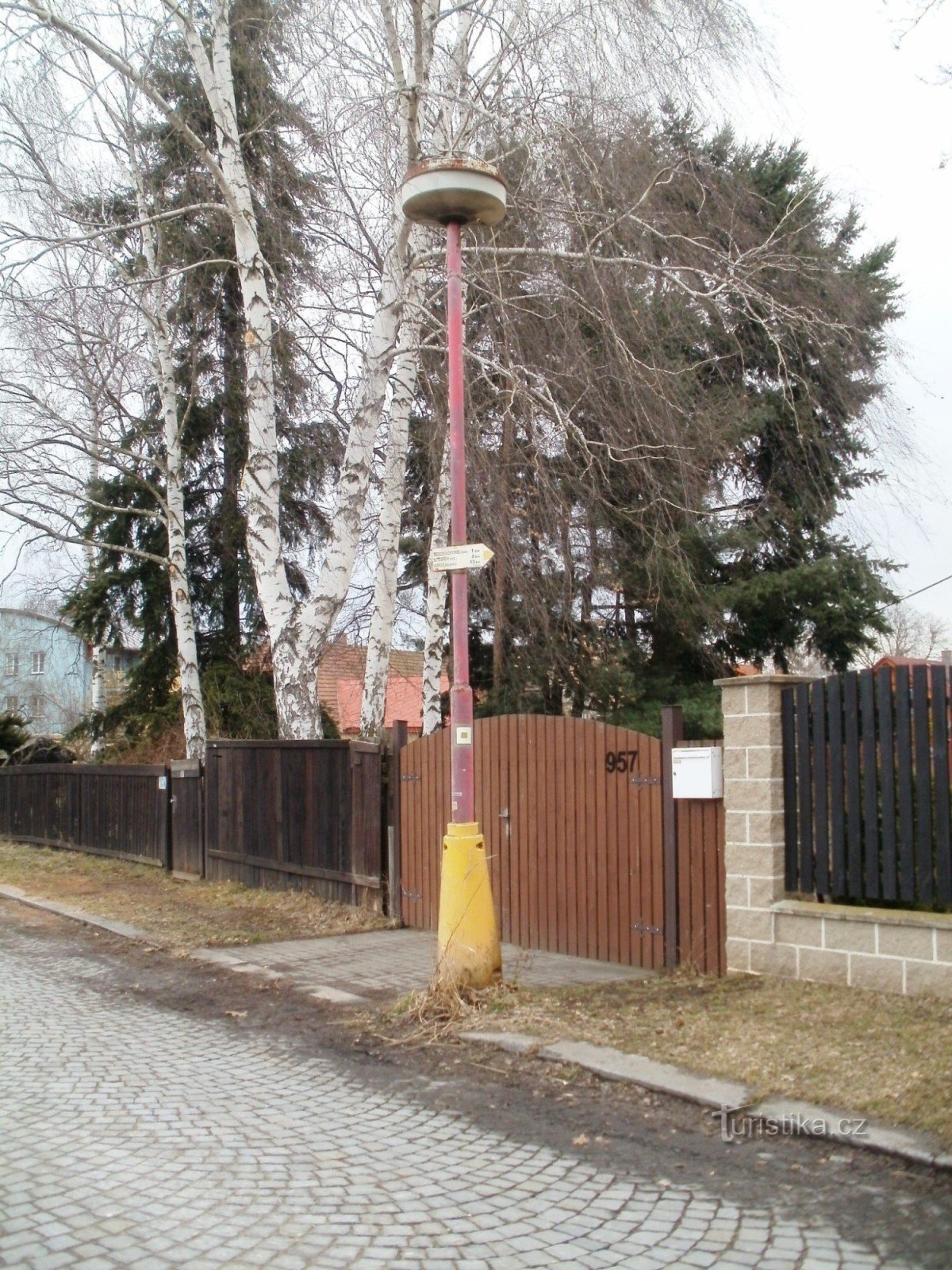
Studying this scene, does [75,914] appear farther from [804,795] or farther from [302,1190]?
[302,1190]

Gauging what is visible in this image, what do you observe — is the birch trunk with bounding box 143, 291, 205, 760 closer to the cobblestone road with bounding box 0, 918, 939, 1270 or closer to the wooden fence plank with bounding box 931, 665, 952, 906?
the cobblestone road with bounding box 0, 918, 939, 1270

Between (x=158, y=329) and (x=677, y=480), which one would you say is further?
(x=158, y=329)

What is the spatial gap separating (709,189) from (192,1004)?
10139 mm

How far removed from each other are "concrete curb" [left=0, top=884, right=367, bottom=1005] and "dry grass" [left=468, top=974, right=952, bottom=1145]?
1.46m

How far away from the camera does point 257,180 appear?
1711 centimetres

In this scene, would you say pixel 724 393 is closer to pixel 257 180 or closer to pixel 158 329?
pixel 257 180

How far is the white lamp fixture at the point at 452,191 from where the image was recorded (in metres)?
7.39

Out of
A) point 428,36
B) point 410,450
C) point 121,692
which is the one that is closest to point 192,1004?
point 428,36

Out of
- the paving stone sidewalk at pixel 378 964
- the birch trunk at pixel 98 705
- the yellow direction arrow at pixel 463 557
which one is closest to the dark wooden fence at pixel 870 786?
the paving stone sidewalk at pixel 378 964

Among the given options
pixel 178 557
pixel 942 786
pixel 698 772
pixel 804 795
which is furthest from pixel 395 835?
pixel 178 557

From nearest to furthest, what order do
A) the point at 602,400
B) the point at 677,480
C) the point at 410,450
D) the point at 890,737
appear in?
1. the point at 890,737
2. the point at 602,400
3. the point at 677,480
4. the point at 410,450

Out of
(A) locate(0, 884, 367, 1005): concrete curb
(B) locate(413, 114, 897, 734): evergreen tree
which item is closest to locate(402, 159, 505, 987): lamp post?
(A) locate(0, 884, 367, 1005): concrete curb
